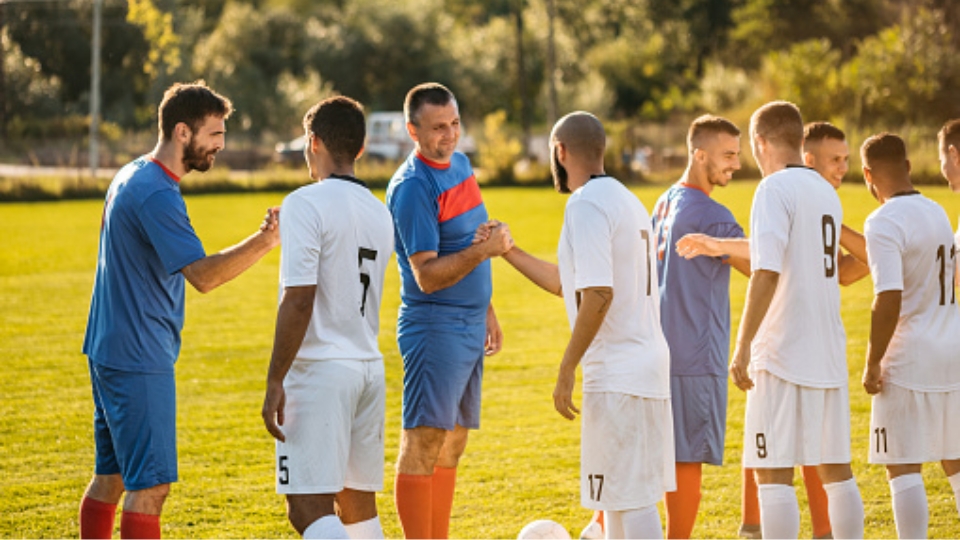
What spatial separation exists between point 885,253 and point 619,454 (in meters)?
1.82

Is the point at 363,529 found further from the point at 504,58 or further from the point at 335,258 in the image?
the point at 504,58

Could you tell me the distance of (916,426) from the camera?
6.23m

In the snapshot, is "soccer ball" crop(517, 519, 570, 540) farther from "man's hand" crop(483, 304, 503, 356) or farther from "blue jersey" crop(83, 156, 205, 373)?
"blue jersey" crop(83, 156, 205, 373)

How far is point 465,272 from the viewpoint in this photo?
6.05 metres

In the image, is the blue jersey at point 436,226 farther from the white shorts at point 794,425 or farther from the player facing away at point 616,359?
the white shorts at point 794,425

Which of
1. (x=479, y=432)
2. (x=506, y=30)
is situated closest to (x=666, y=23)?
(x=506, y=30)

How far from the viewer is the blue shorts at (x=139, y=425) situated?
537 cm

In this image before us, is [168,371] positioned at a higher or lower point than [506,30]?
lower

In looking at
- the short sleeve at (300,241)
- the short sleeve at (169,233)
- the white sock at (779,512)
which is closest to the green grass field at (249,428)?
the white sock at (779,512)

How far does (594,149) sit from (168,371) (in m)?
2.20

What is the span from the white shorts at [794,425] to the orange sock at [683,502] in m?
0.68

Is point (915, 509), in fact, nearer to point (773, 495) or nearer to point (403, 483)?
point (773, 495)

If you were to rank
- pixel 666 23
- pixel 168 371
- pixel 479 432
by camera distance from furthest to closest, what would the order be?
pixel 666 23 < pixel 479 432 < pixel 168 371

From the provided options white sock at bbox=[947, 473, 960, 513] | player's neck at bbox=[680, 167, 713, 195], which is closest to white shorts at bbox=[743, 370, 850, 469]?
white sock at bbox=[947, 473, 960, 513]
